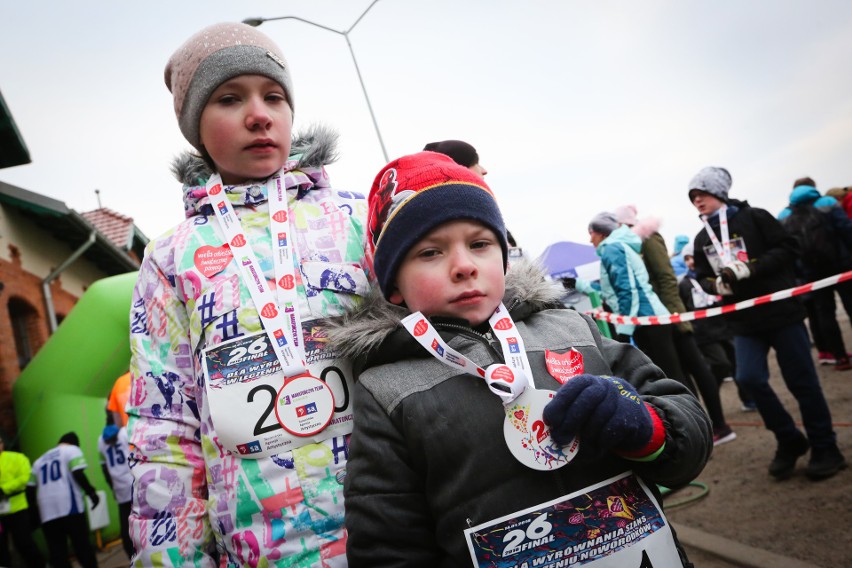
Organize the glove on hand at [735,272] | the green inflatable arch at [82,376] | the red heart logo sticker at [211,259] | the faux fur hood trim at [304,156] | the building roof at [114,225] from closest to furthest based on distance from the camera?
the red heart logo sticker at [211,259] < the faux fur hood trim at [304,156] < the glove on hand at [735,272] < the green inflatable arch at [82,376] < the building roof at [114,225]

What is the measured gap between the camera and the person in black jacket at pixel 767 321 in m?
3.46

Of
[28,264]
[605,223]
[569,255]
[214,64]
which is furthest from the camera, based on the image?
[28,264]

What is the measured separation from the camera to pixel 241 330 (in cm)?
139

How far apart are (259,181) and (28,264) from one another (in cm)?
1106

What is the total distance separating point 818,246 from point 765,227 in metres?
3.08

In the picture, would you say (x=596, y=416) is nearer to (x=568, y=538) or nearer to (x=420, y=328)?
(x=568, y=538)

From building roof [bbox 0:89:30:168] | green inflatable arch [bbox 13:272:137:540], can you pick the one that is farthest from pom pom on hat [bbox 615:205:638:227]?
building roof [bbox 0:89:30:168]

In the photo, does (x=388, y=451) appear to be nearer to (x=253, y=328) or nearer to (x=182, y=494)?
(x=253, y=328)

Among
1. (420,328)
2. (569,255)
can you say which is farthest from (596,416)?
(569,255)

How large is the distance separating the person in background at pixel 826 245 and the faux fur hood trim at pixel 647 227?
2.08 metres

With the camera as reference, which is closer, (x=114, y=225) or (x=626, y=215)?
(x=626, y=215)

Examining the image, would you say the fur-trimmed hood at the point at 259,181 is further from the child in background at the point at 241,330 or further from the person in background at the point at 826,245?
the person in background at the point at 826,245

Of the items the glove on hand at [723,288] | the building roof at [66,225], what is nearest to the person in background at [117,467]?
the building roof at [66,225]

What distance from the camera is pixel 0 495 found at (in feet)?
20.0
